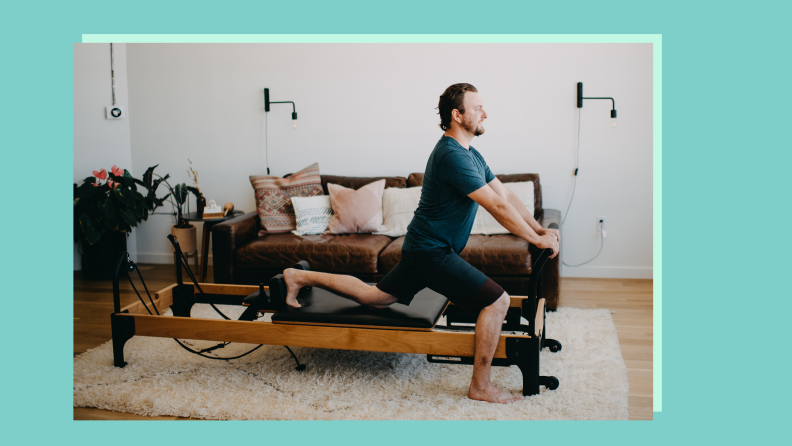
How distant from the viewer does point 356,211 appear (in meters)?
3.89

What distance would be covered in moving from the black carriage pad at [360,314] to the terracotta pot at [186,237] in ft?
7.07

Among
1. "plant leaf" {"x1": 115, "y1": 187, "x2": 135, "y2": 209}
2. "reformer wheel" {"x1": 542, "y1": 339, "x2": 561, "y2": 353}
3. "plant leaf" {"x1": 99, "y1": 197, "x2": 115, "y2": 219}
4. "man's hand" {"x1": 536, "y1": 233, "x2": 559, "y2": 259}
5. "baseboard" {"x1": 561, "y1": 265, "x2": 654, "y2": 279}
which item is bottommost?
"reformer wheel" {"x1": 542, "y1": 339, "x2": 561, "y2": 353}

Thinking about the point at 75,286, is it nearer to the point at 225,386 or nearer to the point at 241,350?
the point at 241,350

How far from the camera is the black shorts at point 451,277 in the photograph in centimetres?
215

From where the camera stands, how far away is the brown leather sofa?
10.9 feet

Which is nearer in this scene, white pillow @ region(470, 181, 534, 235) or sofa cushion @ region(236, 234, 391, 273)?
sofa cushion @ region(236, 234, 391, 273)

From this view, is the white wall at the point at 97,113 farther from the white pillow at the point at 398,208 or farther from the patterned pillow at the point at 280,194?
the white pillow at the point at 398,208

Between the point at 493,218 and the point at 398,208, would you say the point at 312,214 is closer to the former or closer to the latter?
the point at 398,208

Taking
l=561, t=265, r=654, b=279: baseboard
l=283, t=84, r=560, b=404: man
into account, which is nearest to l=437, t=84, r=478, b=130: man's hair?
l=283, t=84, r=560, b=404: man

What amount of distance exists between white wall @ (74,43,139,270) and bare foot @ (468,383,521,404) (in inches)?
147

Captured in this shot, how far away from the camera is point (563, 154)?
4219 mm

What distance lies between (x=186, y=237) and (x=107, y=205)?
59 centimetres

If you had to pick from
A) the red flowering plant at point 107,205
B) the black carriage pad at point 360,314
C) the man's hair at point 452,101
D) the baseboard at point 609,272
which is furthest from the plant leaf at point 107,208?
the baseboard at point 609,272

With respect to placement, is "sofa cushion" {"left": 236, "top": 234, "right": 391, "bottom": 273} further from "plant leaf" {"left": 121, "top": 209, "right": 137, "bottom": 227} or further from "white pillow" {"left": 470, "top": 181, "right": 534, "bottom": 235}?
"plant leaf" {"left": 121, "top": 209, "right": 137, "bottom": 227}
